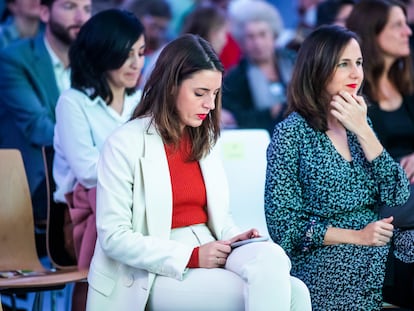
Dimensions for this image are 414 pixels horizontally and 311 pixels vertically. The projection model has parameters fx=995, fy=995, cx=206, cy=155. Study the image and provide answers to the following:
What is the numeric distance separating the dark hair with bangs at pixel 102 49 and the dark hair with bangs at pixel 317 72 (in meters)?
0.80

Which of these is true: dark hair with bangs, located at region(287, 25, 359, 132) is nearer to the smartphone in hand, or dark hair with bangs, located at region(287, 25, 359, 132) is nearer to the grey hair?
the smartphone in hand

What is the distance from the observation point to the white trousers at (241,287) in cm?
323

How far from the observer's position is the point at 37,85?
16.9 ft

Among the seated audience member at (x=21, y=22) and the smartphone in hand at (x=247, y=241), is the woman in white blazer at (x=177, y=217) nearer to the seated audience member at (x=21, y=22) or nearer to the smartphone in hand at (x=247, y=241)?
the smartphone in hand at (x=247, y=241)

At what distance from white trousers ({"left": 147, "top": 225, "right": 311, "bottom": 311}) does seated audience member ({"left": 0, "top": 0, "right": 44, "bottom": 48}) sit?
322 centimetres

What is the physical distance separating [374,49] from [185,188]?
177 centimetres

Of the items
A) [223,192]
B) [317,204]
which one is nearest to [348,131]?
[317,204]

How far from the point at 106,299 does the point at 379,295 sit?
41.8 inches

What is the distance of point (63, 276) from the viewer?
396cm

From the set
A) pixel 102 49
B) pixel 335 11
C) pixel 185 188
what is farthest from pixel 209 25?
pixel 185 188

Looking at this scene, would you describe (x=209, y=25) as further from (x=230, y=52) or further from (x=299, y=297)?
(x=299, y=297)

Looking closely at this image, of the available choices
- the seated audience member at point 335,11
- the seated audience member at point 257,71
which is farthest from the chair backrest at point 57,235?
the seated audience member at point 335,11

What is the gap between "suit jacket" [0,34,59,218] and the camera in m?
5.02

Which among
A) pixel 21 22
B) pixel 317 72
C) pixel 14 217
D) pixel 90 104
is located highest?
pixel 317 72
